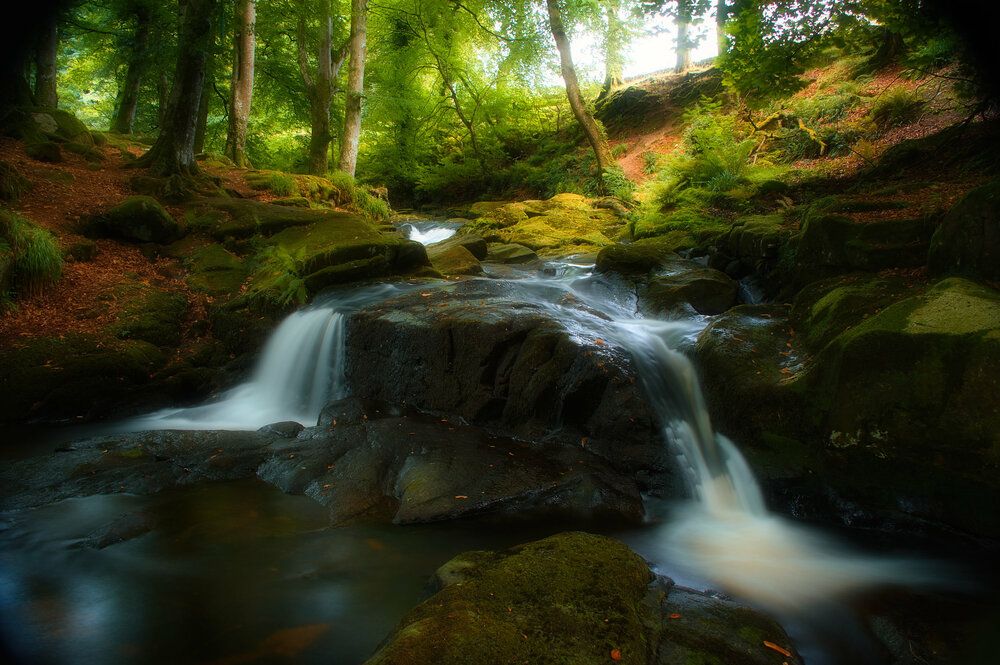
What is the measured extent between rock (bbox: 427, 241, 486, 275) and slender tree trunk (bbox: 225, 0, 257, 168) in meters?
8.10

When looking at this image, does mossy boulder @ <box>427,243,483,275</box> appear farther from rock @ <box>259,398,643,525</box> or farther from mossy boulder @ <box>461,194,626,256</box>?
rock @ <box>259,398,643,525</box>

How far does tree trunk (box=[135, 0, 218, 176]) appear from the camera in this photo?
9.34m

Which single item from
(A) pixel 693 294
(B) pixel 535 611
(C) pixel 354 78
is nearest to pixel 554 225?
(C) pixel 354 78

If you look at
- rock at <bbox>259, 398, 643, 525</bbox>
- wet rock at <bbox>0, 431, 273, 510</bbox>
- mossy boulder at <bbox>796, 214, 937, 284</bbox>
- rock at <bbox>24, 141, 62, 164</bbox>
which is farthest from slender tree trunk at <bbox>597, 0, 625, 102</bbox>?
wet rock at <bbox>0, 431, 273, 510</bbox>

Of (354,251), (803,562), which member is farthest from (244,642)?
(354,251)

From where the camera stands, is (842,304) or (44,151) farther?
(44,151)

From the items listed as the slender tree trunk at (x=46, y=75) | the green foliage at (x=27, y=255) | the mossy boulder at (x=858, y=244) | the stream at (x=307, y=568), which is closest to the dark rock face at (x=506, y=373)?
the stream at (x=307, y=568)

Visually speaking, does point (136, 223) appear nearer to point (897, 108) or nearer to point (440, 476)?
point (440, 476)

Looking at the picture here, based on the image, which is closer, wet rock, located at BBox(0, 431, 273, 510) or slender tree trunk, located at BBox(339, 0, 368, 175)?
wet rock, located at BBox(0, 431, 273, 510)

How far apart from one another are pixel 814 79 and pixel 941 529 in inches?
618

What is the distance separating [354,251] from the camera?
8.97 m

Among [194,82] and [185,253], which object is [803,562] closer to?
[185,253]

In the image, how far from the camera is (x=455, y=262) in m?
9.88

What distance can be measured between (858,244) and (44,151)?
46.7ft
